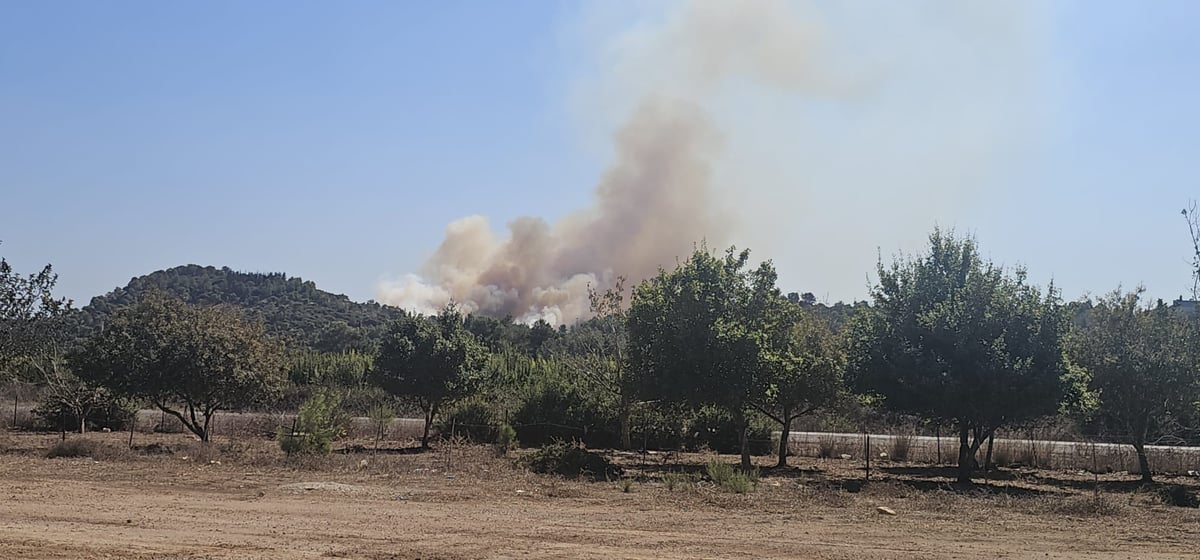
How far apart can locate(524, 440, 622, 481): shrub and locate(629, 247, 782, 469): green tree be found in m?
2.73

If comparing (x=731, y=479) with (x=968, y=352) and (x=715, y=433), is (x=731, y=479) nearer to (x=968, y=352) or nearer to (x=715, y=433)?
(x=968, y=352)

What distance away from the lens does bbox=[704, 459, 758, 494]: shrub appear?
20.8 m

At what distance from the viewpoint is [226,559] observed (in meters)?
11.7

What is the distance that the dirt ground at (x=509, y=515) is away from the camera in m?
13.1

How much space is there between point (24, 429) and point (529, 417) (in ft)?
71.6

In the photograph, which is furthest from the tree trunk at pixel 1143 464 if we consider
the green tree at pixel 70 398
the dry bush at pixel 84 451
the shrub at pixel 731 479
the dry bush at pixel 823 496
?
the green tree at pixel 70 398

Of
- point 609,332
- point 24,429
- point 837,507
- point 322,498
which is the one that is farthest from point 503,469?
point 24,429

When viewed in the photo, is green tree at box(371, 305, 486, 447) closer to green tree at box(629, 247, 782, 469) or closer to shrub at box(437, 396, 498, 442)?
shrub at box(437, 396, 498, 442)

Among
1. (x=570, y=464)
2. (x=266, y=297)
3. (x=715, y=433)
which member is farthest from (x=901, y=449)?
(x=266, y=297)

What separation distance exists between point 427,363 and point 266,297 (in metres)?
114

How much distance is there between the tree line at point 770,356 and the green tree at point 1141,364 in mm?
50

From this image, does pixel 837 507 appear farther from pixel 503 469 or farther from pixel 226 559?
pixel 226 559

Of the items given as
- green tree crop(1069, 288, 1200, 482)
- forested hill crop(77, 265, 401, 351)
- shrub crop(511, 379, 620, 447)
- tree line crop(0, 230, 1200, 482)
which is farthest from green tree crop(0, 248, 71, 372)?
forested hill crop(77, 265, 401, 351)

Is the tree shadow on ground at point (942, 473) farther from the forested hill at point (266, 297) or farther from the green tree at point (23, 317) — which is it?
the forested hill at point (266, 297)
